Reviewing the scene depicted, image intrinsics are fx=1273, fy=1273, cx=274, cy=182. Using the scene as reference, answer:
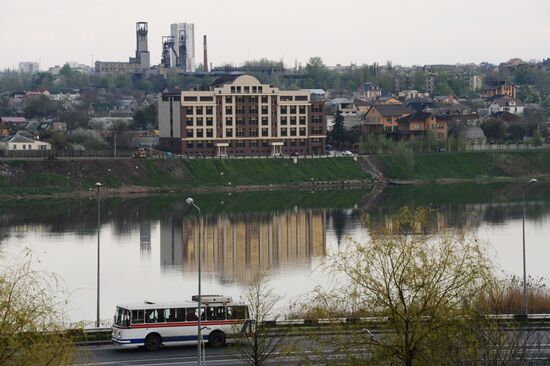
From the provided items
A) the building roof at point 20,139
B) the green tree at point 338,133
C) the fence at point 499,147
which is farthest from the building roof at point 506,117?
the building roof at point 20,139

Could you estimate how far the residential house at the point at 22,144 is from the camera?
82312 millimetres

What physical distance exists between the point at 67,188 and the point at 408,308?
179 ft

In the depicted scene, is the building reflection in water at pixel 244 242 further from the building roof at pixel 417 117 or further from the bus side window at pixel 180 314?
the building roof at pixel 417 117

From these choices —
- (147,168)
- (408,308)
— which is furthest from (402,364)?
(147,168)

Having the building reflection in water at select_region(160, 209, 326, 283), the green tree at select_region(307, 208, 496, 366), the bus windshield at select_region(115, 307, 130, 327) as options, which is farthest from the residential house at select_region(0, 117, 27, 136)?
the green tree at select_region(307, 208, 496, 366)

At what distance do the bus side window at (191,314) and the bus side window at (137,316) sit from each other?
2.92 feet

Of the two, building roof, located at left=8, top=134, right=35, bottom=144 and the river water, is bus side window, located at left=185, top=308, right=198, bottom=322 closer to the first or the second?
the river water

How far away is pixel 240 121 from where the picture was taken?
3529 inches

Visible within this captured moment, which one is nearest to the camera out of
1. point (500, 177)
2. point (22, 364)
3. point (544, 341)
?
point (22, 364)

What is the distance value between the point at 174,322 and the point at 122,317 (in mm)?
1006

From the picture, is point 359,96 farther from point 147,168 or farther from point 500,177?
point 147,168

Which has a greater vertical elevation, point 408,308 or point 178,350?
point 408,308

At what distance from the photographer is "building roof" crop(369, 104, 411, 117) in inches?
4102

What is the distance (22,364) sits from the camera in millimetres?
16656
